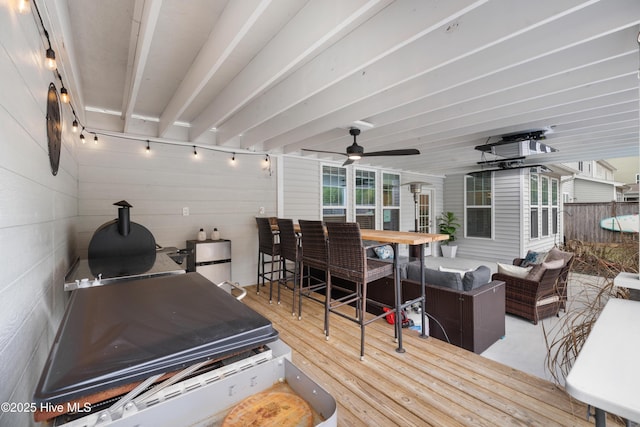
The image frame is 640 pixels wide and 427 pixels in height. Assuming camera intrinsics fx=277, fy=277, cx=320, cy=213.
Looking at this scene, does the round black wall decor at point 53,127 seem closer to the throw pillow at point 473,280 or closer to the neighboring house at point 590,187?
the throw pillow at point 473,280

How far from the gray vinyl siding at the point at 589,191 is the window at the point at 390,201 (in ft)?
29.7

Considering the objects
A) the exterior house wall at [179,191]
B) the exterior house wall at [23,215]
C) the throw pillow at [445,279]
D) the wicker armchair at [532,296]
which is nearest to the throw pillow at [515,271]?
the wicker armchair at [532,296]

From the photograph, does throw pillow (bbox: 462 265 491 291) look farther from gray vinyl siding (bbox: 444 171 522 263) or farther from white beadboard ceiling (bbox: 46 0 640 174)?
gray vinyl siding (bbox: 444 171 522 263)

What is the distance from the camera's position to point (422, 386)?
2047mm

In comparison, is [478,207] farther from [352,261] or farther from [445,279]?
[352,261]

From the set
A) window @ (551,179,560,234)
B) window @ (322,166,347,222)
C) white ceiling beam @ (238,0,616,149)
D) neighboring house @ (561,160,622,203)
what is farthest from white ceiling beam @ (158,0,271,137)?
neighboring house @ (561,160,622,203)

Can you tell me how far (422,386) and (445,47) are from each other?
2.43 m

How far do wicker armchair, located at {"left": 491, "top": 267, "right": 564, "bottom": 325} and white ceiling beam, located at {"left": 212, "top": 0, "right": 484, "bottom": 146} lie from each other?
11.6 ft

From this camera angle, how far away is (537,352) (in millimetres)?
3082

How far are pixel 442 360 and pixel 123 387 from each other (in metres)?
2.44

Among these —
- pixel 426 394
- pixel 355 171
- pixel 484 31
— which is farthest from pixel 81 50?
pixel 355 171

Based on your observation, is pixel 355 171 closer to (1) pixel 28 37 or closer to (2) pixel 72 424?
(1) pixel 28 37

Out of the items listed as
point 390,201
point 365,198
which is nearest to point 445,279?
point 365,198

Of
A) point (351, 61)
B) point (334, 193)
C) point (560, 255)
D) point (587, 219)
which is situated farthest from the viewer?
point (587, 219)
